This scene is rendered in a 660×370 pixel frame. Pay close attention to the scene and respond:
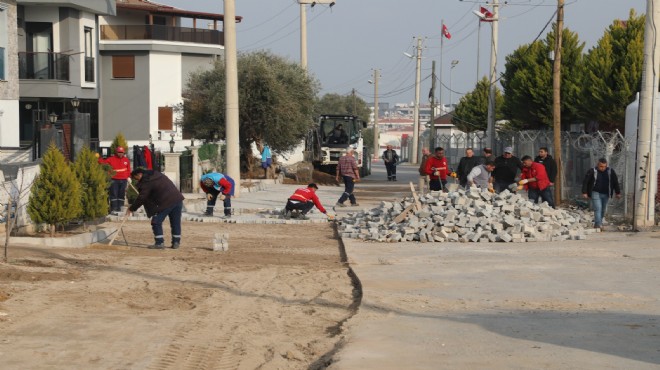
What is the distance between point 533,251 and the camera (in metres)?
17.1

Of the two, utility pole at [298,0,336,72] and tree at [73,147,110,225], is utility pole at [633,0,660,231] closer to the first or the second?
tree at [73,147,110,225]

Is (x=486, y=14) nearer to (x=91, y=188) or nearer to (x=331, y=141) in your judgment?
(x=331, y=141)

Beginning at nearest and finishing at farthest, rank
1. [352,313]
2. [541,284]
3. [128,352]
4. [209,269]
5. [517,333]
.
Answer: [128,352]
[517,333]
[352,313]
[541,284]
[209,269]

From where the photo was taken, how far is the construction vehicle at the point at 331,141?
45781 millimetres

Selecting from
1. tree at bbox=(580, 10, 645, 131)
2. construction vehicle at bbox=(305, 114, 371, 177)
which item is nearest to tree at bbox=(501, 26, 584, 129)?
tree at bbox=(580, 10, 645, 131)

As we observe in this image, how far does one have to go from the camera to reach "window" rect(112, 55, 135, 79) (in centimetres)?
4994

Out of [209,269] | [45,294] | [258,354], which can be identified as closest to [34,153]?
[209,269]

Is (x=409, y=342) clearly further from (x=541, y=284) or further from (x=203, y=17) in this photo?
(x=203, y=17)

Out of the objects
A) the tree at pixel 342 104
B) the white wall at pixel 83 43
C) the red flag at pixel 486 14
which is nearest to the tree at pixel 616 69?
the red flag at pixel 486 14

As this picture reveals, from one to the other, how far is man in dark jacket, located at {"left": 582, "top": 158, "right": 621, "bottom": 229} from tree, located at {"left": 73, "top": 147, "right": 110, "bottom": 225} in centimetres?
995

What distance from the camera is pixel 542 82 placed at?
138 ft

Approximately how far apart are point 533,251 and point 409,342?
8471 mm

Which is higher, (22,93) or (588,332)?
(22,93)

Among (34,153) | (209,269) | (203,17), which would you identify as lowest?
(209,269)
